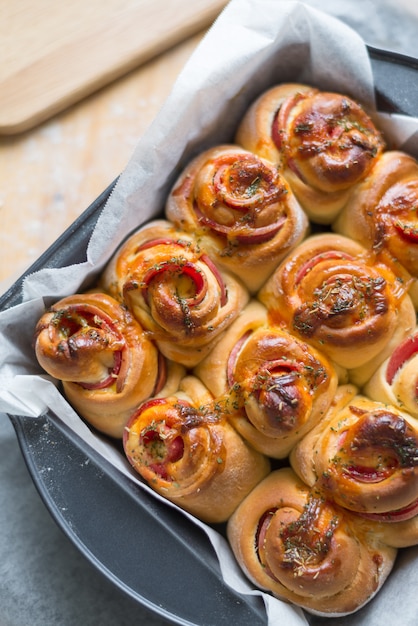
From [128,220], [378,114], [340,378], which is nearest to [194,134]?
[128,220]

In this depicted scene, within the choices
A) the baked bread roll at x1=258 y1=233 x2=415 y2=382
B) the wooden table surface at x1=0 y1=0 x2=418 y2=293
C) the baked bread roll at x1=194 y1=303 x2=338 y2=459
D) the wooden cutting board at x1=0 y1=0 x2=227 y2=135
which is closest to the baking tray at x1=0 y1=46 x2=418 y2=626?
the baked bread roll at x1=194 y1=303 x2=338 y2=459

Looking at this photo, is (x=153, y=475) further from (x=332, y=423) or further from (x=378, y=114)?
(x=378, y=114)

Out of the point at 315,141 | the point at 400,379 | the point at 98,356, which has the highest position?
the point at 315,141

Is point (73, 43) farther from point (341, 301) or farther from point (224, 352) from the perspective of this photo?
point (341, 301)

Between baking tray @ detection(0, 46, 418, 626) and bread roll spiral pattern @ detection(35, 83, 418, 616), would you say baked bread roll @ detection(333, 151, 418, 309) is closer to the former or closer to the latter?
bread roll spiral pattern @ detection(35, 83, 418, 616)

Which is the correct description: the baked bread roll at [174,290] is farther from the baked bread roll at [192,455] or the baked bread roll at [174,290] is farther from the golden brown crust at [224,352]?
the baked bread roll at [192,455]

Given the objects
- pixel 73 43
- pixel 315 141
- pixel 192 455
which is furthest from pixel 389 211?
pixel 73 43

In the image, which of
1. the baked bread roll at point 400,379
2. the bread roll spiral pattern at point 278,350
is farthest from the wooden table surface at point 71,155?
the baked bread roll at point 400,379
